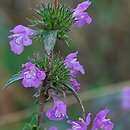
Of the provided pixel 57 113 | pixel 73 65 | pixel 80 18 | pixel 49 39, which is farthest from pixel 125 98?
pixel 49 39

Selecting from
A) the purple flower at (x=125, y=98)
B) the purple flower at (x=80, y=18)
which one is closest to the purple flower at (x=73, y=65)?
the purple flower at (x=80, y=18)

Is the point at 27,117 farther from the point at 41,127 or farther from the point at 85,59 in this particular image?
the point at 41,127

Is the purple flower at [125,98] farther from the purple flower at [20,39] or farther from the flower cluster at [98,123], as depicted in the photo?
the purple flower at [20,39]

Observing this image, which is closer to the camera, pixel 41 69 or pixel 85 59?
pixel 41 69

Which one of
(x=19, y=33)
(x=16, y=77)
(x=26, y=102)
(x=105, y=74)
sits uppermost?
(x=105, y=74)

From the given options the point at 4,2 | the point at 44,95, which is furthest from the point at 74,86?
the point at 4,2

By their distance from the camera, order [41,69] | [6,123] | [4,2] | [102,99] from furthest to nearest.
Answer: [4,2] < [102,99] < [6,123] < [41,69]
